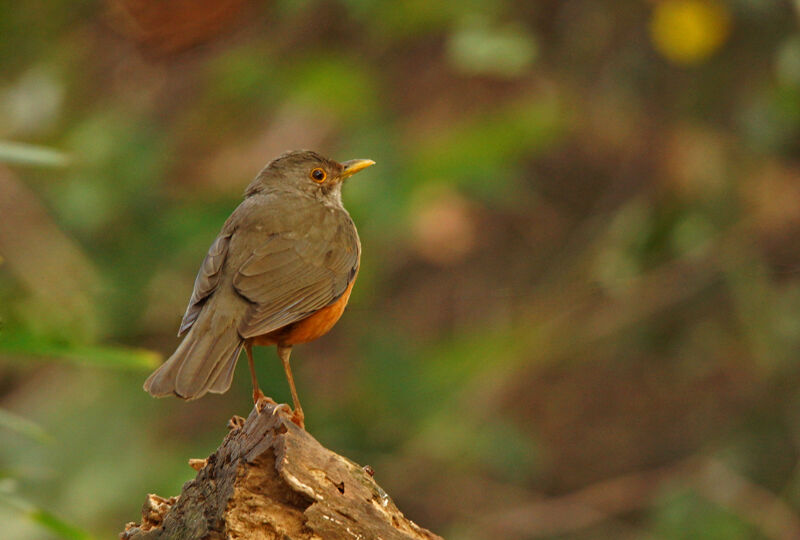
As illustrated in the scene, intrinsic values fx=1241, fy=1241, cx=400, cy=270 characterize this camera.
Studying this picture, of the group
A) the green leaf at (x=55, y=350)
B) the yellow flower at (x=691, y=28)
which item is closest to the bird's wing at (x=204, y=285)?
the green leaf at (x=55, y=350)

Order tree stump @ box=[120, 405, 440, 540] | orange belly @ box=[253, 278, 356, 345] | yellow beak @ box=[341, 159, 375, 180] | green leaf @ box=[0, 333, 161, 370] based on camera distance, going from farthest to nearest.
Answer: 1. yellow beak @ box=[341, 159, 375, 180]
2. orange belly @ box=[253, 278, 356, 345]
3. green leaf @ box=[0, 333, 161, 370]
4. tree stump @ box=[120, 405, 440, 540]

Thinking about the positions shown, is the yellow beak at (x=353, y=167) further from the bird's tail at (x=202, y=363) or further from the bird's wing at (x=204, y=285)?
the bird's tail at (x=202, y=363)

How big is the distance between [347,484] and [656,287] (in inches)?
215

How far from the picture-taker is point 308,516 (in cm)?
328

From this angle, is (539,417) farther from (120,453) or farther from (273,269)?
(273,269)

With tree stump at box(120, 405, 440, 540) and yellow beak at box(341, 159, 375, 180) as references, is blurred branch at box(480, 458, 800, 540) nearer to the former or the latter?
yellow beak at box(341, 159, 375, 180)

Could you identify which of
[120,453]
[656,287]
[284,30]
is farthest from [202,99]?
[656,287]

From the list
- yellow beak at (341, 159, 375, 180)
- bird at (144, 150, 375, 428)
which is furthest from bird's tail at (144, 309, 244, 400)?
yellow beak at (341, 159, 375, 180)

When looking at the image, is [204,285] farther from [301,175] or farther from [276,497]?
[276,497]

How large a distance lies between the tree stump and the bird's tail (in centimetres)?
37

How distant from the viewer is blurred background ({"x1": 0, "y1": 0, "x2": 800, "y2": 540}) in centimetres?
747

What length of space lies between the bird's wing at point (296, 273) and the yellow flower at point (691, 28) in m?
3.64

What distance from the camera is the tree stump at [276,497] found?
3.23 m

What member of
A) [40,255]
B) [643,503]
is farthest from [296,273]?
[643,503]
